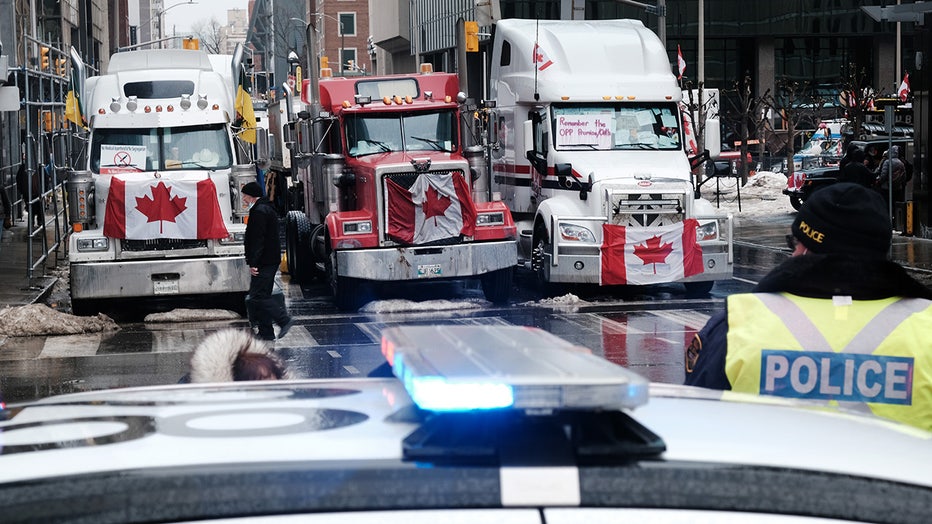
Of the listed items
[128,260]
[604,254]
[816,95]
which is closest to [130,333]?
[128,260]

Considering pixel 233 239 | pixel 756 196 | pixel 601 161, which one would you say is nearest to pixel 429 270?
pixel 233 239

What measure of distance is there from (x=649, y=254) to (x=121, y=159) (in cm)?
748

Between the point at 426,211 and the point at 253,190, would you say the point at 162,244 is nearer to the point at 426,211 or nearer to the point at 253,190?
the point at 253,190

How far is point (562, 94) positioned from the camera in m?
20.5

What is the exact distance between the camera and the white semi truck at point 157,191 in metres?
17.8

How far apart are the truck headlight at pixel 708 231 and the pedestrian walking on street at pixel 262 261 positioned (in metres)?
6.87

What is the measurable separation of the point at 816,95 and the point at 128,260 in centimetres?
4554

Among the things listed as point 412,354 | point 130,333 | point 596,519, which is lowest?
point 130,333

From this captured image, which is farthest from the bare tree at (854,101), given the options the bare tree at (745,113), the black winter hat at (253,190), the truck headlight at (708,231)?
the black winter hat at (253,190)

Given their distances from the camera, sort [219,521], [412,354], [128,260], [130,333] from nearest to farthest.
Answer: [219,521]
[412,354]
[130,333]
[128,260]

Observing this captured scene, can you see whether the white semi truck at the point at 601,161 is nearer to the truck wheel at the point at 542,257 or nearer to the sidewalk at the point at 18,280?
the truck wheel at the point at 542,257

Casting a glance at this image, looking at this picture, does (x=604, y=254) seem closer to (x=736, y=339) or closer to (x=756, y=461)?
(x=736, y=339)

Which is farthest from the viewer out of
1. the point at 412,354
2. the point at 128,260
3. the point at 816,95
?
the point at 816,95

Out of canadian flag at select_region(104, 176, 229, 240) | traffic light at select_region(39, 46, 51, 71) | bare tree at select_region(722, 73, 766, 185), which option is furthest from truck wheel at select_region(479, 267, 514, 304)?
bare tree at select_region(722, 73, 766, 185)
